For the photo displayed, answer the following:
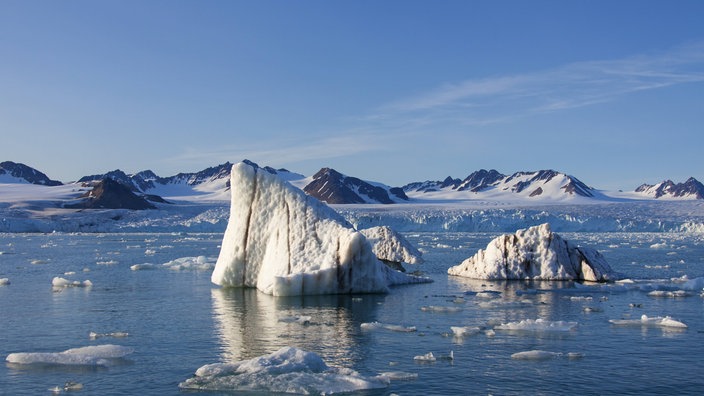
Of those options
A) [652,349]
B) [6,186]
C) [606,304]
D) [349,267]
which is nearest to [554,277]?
[606,304]

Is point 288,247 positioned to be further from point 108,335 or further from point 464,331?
point 464,331

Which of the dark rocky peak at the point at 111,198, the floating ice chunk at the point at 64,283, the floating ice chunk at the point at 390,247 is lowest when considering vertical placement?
the floating ice chunk at the point at 64,283

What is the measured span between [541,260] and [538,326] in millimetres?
10038

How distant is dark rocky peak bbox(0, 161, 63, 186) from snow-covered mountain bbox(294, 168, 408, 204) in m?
66.3

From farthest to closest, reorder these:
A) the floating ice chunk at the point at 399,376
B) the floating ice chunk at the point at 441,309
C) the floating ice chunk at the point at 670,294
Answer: the floating ice chunk at the point at 670,294
the floating ice chunk at the point at 441,309
the floating ice chunk at the point at 399,376

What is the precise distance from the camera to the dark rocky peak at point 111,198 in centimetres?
10606

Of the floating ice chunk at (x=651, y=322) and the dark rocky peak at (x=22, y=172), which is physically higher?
the dark rocky peak at (x=22, y=172)

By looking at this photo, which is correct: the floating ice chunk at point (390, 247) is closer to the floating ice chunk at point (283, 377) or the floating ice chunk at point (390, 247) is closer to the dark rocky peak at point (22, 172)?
the floating ice chunk at point (283, 377)

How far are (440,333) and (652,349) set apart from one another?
11.7 feet

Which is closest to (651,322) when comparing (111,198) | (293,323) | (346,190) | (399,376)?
(399,376)

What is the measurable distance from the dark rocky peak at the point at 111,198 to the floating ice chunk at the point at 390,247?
78399 mm

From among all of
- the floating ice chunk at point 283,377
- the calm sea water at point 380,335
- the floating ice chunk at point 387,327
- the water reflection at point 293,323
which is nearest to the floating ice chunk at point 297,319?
the water reflection at point 293,323

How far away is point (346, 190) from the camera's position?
172375 millimetres

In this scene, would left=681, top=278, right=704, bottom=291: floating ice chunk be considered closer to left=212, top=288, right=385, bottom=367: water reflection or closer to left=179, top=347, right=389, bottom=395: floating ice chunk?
left=212, top=288, right=385, bottom=367: water reflection
